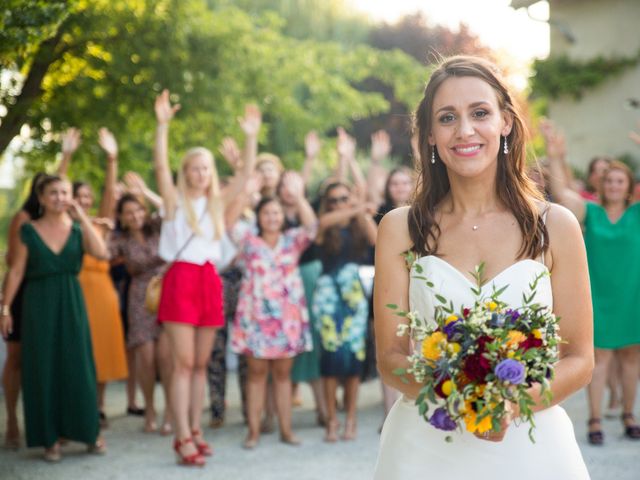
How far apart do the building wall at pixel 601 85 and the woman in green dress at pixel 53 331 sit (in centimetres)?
1220

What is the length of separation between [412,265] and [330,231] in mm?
5336

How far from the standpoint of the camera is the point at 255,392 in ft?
25.8

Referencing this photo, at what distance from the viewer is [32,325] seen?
24.0 ft

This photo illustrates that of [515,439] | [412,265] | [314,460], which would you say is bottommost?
[314,460]

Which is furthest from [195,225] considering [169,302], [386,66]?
[386,66]

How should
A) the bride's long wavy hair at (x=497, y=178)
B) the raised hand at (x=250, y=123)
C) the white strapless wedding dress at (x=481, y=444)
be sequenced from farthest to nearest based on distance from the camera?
the raised hand at (x=250, y=123)
the bride's long wavy hair at (x=497, y=178)
the white strapless wedding dress at (x=481, y=444)

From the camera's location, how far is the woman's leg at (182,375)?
707 cm

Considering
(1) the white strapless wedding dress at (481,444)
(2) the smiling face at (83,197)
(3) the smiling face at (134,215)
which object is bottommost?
(1) the white strapless wedding dress at (481,444)

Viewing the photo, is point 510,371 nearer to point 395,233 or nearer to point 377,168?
point 395,233

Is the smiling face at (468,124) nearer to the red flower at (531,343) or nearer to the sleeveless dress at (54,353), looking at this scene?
the red flower at (531,343)

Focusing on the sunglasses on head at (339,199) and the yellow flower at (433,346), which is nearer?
the yellow flower at (433,346)

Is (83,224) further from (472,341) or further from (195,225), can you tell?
(472,341)

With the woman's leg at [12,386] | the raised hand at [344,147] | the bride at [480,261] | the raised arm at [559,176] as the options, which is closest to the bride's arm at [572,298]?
the bride at [480,261]

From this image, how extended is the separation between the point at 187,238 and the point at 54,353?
1391mm
